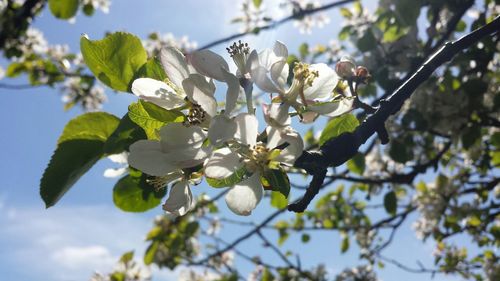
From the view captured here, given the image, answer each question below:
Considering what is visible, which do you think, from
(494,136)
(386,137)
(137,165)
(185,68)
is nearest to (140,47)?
(185,68)

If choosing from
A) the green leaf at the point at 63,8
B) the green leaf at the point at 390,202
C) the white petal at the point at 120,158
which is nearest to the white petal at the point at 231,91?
the white petal at the point at 120,158

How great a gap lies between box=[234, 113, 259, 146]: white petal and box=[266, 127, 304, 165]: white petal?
27mm

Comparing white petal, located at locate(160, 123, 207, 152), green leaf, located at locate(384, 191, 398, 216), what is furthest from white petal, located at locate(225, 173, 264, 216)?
green leaf, located at locate(384, 191, 398, 216)

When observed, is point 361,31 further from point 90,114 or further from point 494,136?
point 90,114

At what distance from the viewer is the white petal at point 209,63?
74cm

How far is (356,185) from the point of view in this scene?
4.19 m

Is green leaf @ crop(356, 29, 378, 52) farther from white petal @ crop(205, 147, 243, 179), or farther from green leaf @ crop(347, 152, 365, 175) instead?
white petal @ crop(205, 147, 243, 179)

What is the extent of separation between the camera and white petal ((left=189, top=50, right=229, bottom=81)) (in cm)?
74

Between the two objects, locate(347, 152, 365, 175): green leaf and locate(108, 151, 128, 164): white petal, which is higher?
locate(347, 152, 365, 175): green leaf

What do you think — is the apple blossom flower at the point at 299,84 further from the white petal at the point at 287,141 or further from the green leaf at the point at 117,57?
the green leaf at the point at 117,57

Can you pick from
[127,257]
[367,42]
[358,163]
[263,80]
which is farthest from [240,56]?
[127,257]

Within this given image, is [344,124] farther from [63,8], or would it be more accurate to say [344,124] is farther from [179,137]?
[63,8]

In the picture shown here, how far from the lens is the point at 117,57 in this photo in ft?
2.99

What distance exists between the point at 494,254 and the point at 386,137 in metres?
4.47
